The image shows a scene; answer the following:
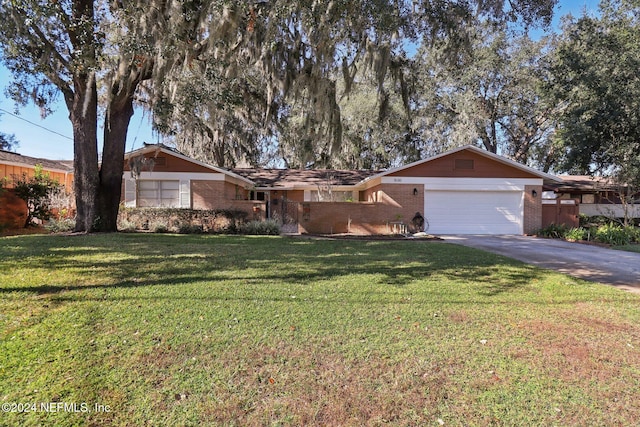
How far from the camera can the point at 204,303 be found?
475cm

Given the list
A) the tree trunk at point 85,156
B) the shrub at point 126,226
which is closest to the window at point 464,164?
the shrub at point 126,226

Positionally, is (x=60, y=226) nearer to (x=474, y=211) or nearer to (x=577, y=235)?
(x=474, y=211)

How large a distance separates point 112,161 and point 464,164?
1392cm

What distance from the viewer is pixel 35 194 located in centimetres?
1387

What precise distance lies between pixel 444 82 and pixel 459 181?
8.88 metres

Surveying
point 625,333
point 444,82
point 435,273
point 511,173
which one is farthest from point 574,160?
point 625,333

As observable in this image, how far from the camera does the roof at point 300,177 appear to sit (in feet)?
70.1

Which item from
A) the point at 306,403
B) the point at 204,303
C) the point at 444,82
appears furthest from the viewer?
the point at 444,82

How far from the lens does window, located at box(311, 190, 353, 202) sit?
2108 centimetres

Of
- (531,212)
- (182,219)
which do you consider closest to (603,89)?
(531,212)

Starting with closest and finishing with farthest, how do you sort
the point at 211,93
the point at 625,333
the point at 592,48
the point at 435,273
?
the point at 625,333, the point at 435,273, the point at 211,93, the point at 592,48

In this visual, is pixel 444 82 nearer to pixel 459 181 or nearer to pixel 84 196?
pixel 459 181

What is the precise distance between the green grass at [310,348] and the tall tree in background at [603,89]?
40.9 feet

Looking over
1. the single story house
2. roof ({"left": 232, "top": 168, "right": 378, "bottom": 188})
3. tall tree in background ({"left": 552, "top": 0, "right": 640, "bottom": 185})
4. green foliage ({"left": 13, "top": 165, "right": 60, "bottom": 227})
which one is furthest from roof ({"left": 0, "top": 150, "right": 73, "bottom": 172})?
tall tree in background ({"left": 552, "top": 0, "right": 640, "bottom": 185})
